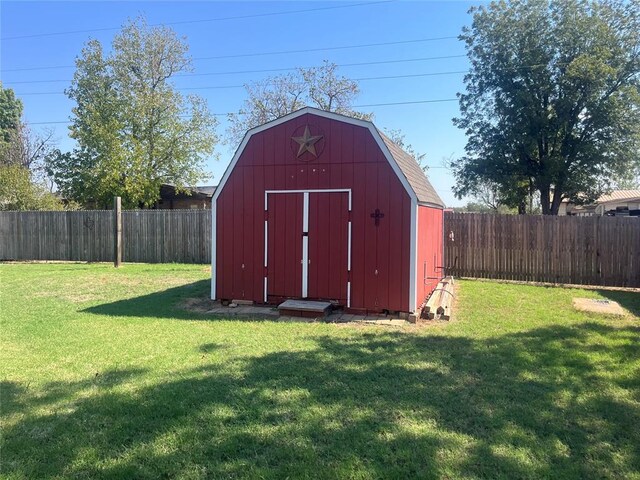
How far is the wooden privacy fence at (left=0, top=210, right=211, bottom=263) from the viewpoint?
16.6m

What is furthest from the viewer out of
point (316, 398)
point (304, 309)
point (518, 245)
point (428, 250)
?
point (518, 245)

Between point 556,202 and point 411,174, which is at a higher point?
point 556,202

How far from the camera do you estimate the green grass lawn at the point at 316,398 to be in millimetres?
2889

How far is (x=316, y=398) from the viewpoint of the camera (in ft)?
12.7

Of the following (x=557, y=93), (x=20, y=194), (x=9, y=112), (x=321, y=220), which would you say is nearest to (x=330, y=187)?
(x=321, y=220)

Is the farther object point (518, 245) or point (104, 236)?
point (104, 236)

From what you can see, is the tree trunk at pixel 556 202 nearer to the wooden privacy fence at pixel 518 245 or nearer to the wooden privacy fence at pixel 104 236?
the wooden privacy fence at pixel 518 245

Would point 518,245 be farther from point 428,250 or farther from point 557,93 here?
point 557,93

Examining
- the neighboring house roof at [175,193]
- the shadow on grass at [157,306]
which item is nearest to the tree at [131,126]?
the neighboring house roof at [175,193]

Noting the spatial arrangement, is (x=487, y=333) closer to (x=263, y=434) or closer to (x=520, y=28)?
(x=263, y=434)

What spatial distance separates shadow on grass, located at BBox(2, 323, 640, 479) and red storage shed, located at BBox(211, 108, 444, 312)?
8.44 ft

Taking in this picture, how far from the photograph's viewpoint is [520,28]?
2206 centimetres

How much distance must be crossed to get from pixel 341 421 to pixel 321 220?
4.79 meters

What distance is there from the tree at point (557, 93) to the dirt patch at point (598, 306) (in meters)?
13.9
